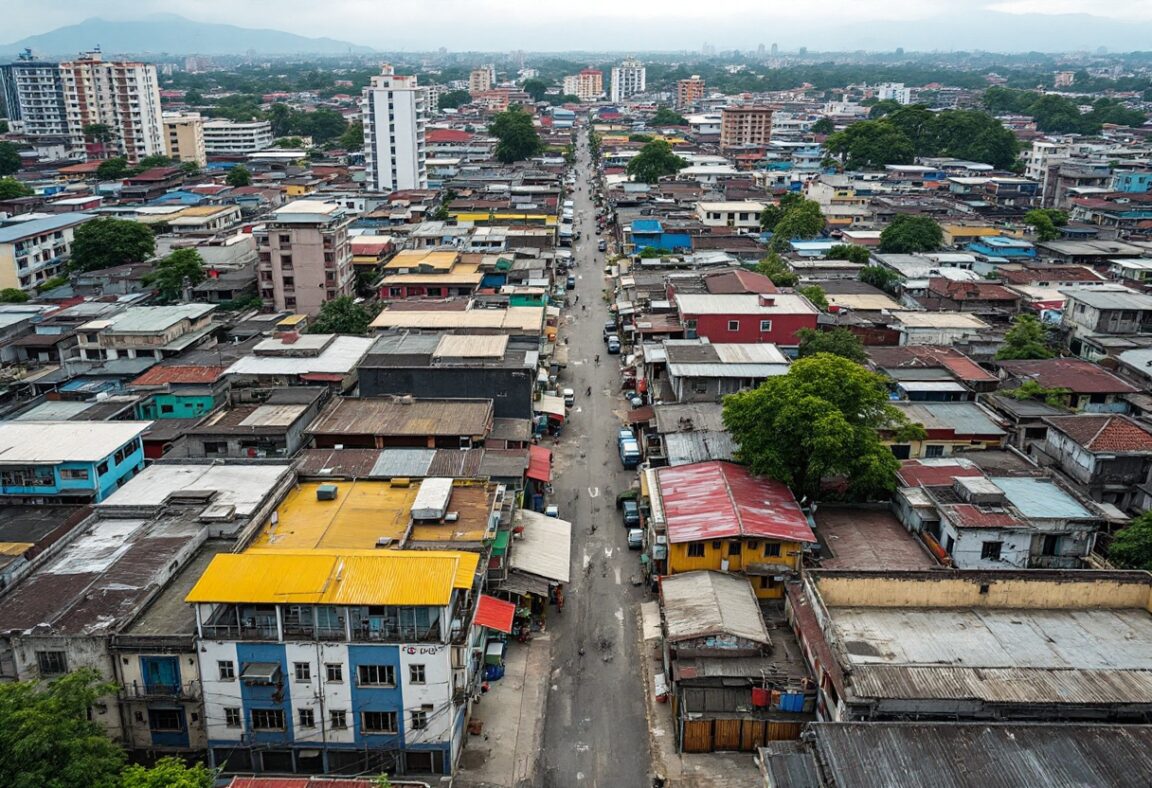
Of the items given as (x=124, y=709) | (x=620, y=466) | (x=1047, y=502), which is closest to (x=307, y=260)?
(x=620, y=466)

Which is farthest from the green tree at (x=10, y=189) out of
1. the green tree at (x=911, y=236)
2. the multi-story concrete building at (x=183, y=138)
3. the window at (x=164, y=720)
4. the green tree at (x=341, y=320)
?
the window at (x=164, y=720)

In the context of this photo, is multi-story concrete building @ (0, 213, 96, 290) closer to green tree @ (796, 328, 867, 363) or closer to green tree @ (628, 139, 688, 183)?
green tree @ (796, 328, 867, 363)

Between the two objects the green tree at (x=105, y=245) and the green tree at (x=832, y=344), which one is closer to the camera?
the green tree at (x=832, y=344)

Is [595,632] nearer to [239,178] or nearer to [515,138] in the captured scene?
[239,178]

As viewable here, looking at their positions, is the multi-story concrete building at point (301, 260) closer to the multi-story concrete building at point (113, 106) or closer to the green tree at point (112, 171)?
the green tree at point (112, 171)

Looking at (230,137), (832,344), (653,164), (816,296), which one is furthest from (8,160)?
(832,344)

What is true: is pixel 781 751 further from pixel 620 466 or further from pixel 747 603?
pixel 620 466

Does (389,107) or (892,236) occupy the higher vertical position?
(389,107)
